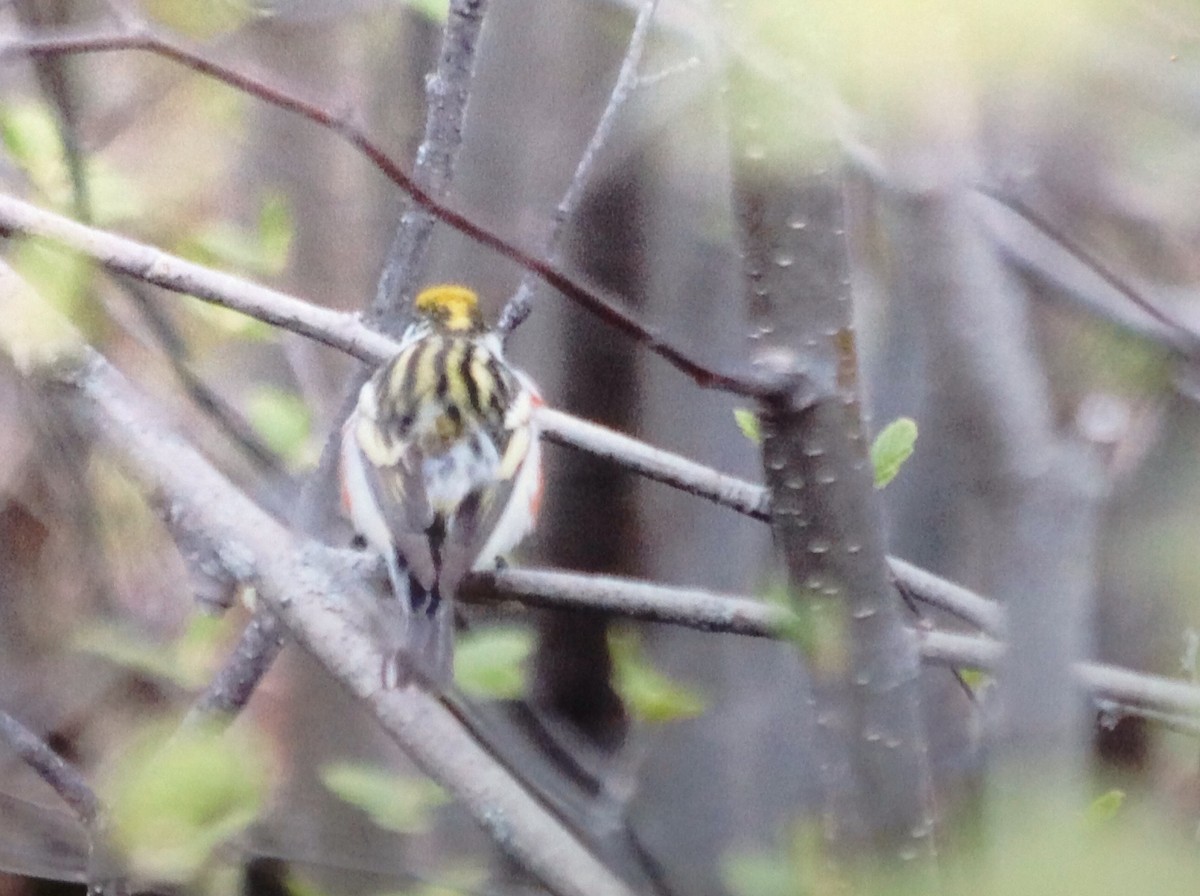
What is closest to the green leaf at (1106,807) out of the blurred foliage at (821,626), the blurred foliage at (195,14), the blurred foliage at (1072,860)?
the blurred foliage at (1072,860)

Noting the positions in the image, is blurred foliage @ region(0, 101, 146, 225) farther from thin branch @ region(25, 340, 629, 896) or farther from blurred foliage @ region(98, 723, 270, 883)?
blurred foliage @ region(98, 723, 270, 883)

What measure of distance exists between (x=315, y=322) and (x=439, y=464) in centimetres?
22

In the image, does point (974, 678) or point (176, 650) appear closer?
point (974, 678)

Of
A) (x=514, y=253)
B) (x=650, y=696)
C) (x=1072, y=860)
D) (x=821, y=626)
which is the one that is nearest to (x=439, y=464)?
(x=650, y=696)

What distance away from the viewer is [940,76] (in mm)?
445

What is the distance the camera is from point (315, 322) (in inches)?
38.0

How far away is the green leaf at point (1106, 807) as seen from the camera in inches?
19.4

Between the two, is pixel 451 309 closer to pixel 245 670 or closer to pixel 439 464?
pixel 439 464

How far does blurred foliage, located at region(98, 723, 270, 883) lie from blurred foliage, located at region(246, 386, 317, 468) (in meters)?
0.38

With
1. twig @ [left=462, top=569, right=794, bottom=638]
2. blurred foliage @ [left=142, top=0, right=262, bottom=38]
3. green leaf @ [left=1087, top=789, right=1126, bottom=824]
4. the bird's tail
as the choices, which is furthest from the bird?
green leaf @ [left=1087, top=789, right=1126, bottom=824]

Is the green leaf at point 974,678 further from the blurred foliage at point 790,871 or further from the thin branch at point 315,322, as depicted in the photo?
the blurred foliage at point 790,871

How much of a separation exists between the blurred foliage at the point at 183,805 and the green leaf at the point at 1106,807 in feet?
1.46

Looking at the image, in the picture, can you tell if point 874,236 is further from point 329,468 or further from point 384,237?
point 384,237

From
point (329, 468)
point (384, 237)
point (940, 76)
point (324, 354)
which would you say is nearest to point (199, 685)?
point (329, 468)
